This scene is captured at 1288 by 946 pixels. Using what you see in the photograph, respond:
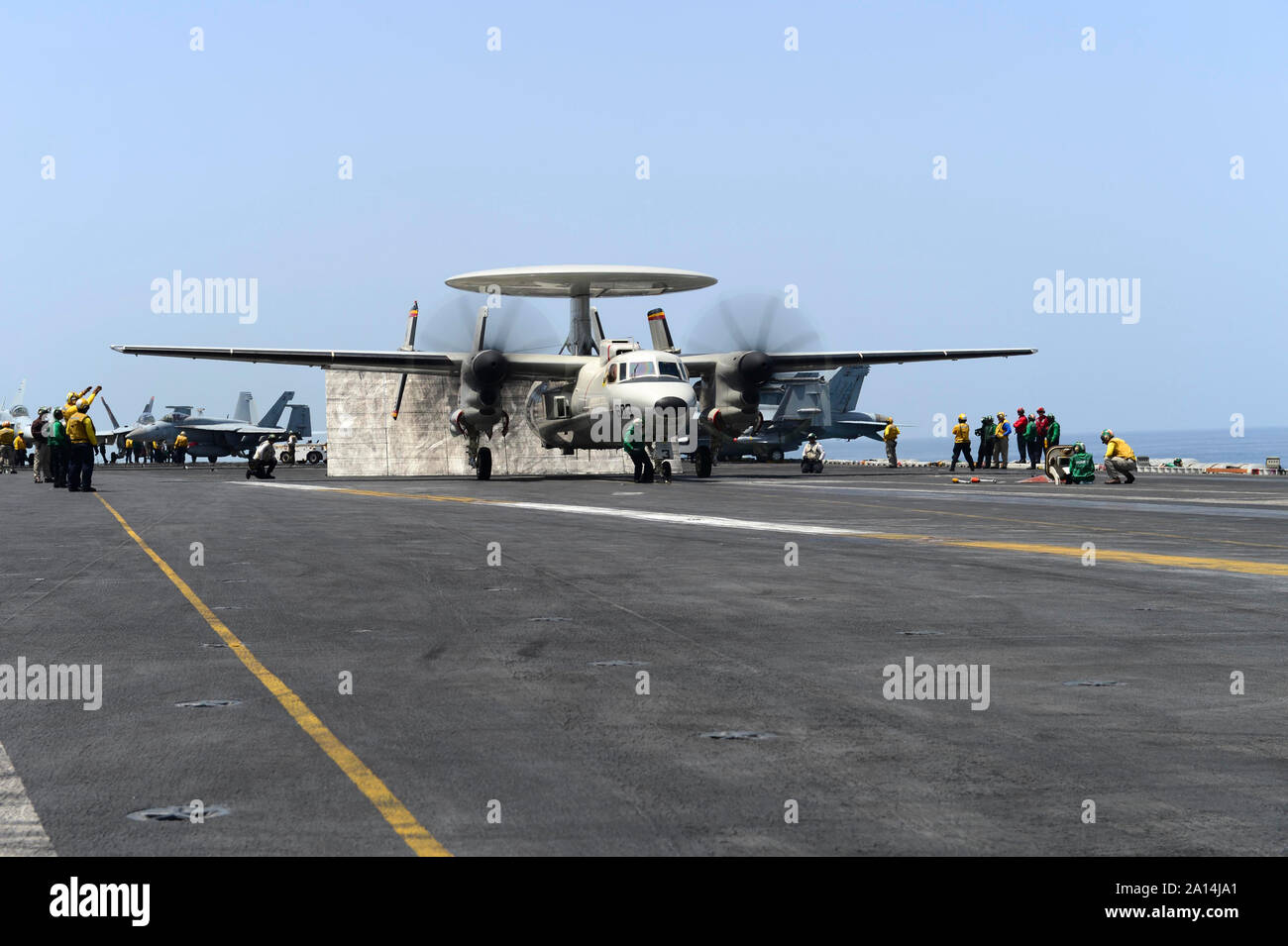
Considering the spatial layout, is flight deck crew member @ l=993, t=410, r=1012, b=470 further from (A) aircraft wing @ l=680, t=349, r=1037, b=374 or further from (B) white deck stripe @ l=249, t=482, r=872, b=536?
(B) white deck stripe @ l=249, t=482, r=872, b=536

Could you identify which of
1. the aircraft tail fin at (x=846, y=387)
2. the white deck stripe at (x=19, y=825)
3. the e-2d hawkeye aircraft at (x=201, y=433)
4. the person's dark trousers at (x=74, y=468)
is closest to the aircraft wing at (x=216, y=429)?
the e-2d hawkeye aircraft at (x=201, y=433)

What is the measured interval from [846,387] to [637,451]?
68407mm

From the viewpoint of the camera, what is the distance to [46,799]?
5.68 meters

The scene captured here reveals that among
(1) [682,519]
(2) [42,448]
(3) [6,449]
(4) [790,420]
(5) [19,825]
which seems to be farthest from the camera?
(4) [790,420]

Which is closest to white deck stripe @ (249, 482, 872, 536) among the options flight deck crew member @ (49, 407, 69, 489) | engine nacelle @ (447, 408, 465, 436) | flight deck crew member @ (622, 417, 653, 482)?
flight deck crew member @ (622, 417, 653, 482)

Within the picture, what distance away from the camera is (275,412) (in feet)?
385

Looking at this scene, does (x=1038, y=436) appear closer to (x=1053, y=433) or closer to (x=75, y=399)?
(x=1053, y=433)

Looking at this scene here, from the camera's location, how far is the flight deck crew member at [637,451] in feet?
134

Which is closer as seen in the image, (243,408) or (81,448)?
(81,448)

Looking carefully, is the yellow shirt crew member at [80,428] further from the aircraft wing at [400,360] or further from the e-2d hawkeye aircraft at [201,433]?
the e-2d hawkeye aircraft at [201,433]

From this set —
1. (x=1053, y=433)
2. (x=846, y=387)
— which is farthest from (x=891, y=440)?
(x=846, y=387)

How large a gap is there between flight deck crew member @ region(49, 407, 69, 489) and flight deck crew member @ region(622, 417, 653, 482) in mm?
17012
